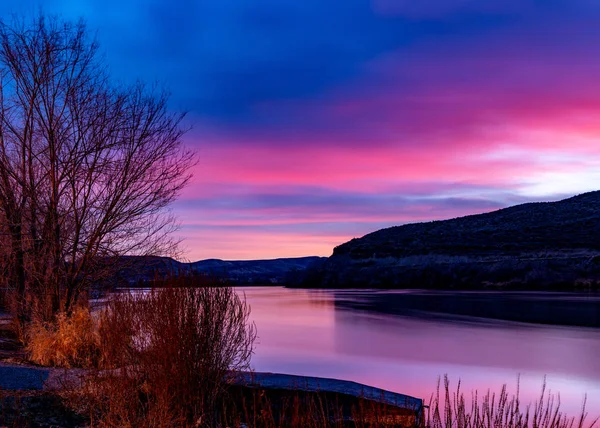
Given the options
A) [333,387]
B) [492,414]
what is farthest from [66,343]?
[492,414]

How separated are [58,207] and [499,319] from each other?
65.0ft

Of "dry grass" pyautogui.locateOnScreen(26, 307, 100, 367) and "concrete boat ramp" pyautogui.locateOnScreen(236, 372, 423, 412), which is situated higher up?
"dry grass" pyautogui.locateOnScreen(26, 307, 100, 367)

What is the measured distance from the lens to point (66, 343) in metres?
13.6

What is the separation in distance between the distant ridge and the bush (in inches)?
1771

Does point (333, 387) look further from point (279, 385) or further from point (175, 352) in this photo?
point (175, 352)

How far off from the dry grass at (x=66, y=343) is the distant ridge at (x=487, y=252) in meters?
42.7

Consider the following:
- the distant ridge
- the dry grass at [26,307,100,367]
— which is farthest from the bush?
the distant ridge

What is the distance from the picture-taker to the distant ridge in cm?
5122

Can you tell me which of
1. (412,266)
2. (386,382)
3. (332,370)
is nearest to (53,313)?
(332,370)

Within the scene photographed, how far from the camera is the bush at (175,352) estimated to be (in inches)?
325

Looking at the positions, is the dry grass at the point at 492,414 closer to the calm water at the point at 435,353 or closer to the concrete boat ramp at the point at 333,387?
the concrete boat ramp at the point at 333,387

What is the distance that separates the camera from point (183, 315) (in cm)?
829

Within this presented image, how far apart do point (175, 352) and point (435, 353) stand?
12.4 meters

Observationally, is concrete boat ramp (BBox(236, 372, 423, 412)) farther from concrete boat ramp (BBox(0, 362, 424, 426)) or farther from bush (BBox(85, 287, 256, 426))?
bush (BBox(85, 287, 256, 426))
